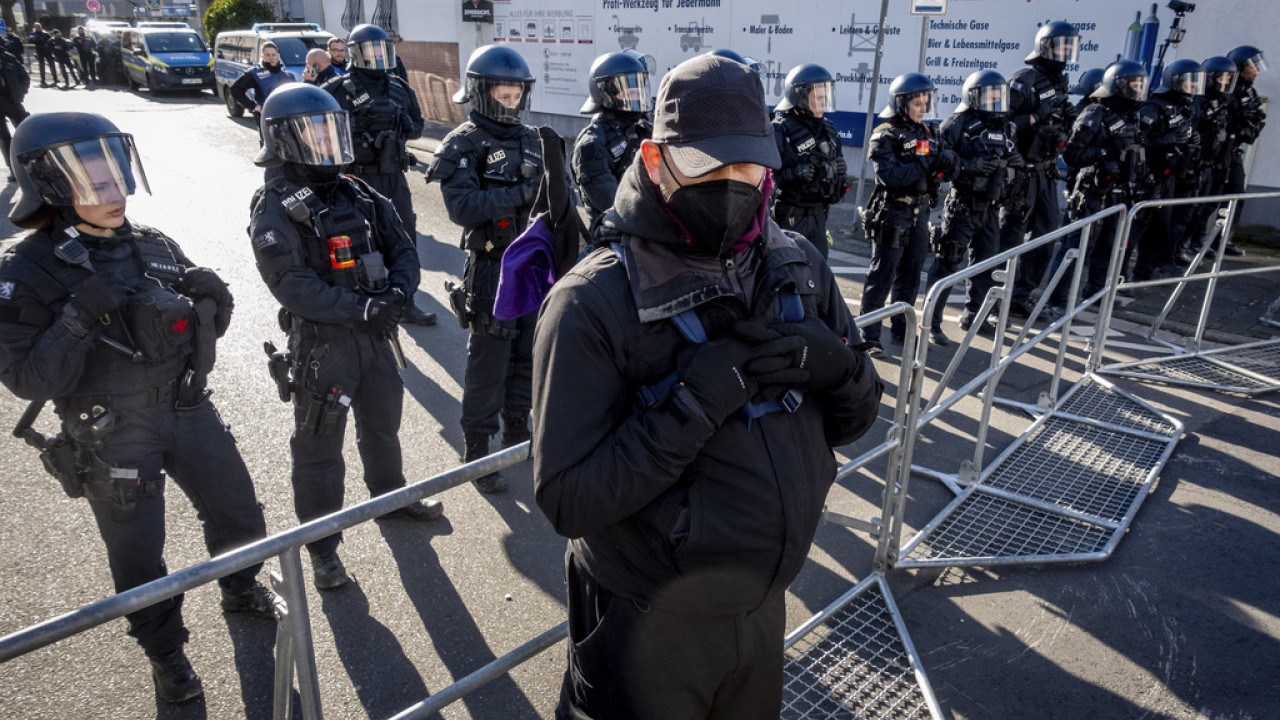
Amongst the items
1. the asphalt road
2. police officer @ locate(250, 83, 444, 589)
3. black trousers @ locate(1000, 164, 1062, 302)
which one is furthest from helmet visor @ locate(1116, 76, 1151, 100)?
police officer @ locate(250, 83, 444, 589)

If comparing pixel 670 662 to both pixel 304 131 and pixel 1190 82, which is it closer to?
pixel 304 131

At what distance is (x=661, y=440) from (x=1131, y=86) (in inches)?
336

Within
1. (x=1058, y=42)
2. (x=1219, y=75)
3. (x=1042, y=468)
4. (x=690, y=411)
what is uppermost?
(x=1058, y=42)

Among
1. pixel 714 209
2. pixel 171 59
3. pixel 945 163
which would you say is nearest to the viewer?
pixel 714 209

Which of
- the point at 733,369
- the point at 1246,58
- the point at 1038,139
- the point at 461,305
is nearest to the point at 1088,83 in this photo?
the point at 1246,58

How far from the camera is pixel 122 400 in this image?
10.2 ft

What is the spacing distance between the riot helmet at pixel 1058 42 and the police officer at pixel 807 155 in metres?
2.77

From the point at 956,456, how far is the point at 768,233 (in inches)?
147

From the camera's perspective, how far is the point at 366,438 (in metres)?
4.12

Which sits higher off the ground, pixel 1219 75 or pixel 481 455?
pixel 1219 75

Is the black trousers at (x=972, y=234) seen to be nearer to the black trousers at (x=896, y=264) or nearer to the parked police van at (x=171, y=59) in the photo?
the black trousers at (x=896, y=264)

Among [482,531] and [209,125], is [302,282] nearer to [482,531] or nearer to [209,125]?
[482,531]

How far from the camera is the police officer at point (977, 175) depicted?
23.3 feet

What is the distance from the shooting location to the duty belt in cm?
309
